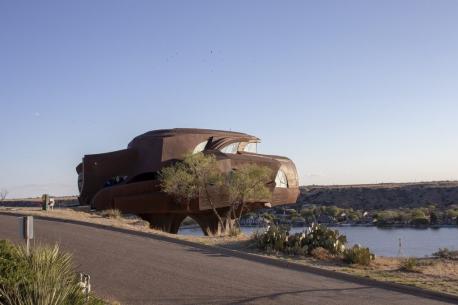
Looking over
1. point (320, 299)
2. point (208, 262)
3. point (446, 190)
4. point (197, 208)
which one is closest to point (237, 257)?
point (208, 262)

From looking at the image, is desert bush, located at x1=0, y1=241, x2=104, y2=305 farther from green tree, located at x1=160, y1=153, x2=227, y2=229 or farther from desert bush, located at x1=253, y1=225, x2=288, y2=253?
green tree, located at x1=160, y1=153, x2=227, y2=229

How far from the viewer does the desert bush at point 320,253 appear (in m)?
18.8

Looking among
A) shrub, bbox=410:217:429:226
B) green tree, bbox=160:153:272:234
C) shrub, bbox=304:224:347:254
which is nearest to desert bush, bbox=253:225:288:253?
shrub, bbox=304:224:347:254

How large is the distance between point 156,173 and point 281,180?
9.89 m

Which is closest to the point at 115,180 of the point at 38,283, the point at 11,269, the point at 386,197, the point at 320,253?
the point at 320,253

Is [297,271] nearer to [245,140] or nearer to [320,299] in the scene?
[320,299]

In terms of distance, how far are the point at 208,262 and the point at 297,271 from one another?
2369 millimetres

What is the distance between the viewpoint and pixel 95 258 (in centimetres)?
1563

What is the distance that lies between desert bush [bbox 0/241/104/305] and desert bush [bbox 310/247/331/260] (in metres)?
11.1

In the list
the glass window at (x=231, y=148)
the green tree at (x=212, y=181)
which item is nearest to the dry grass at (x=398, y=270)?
the green tree at (x=212, y=181)

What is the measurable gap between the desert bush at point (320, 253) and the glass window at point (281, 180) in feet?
87.1

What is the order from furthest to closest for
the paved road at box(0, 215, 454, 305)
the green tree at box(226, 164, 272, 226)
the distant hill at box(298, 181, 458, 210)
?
1. the distant hill at box(298, 181, 458, 210)
2. the green tree at box(226, 164, 272, 226)
3. the paved road at box(0, 215, 454, 305)

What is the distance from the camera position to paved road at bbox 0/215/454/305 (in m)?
11.0

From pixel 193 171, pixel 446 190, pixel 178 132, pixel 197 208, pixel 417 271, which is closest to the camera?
pixel 417 271
